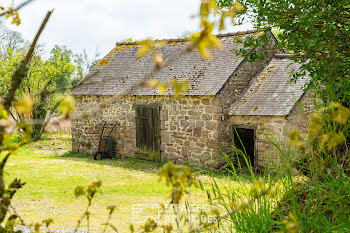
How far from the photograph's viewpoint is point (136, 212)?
28.2ft

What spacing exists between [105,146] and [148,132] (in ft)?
6.93

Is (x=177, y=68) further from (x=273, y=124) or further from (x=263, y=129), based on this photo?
(x=273, y=124)

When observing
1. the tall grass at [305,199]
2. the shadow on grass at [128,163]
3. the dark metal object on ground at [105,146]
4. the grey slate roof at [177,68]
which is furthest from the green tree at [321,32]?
the dark metal object on ground at [105,146]

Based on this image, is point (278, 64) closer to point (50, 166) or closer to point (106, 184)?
point (106, 184)

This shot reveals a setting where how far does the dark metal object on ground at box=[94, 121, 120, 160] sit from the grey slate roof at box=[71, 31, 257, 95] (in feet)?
5.08

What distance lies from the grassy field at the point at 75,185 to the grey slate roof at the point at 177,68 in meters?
2.70

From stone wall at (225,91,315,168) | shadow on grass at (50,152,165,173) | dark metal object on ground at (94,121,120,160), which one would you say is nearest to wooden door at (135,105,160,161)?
shadow on grass at (50,152,165,173)

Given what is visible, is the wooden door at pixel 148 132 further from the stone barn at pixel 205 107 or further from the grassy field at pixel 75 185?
the grassy field at pixel 75 185

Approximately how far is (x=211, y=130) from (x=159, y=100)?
2.46 meters

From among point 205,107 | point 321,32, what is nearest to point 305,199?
point 321,32

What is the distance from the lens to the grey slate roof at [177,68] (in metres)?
13.2

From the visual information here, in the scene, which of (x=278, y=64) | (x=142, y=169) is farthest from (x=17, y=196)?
(x=278, y=64)

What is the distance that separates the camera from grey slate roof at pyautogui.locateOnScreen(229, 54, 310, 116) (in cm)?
1195

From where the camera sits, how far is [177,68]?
580 inches
